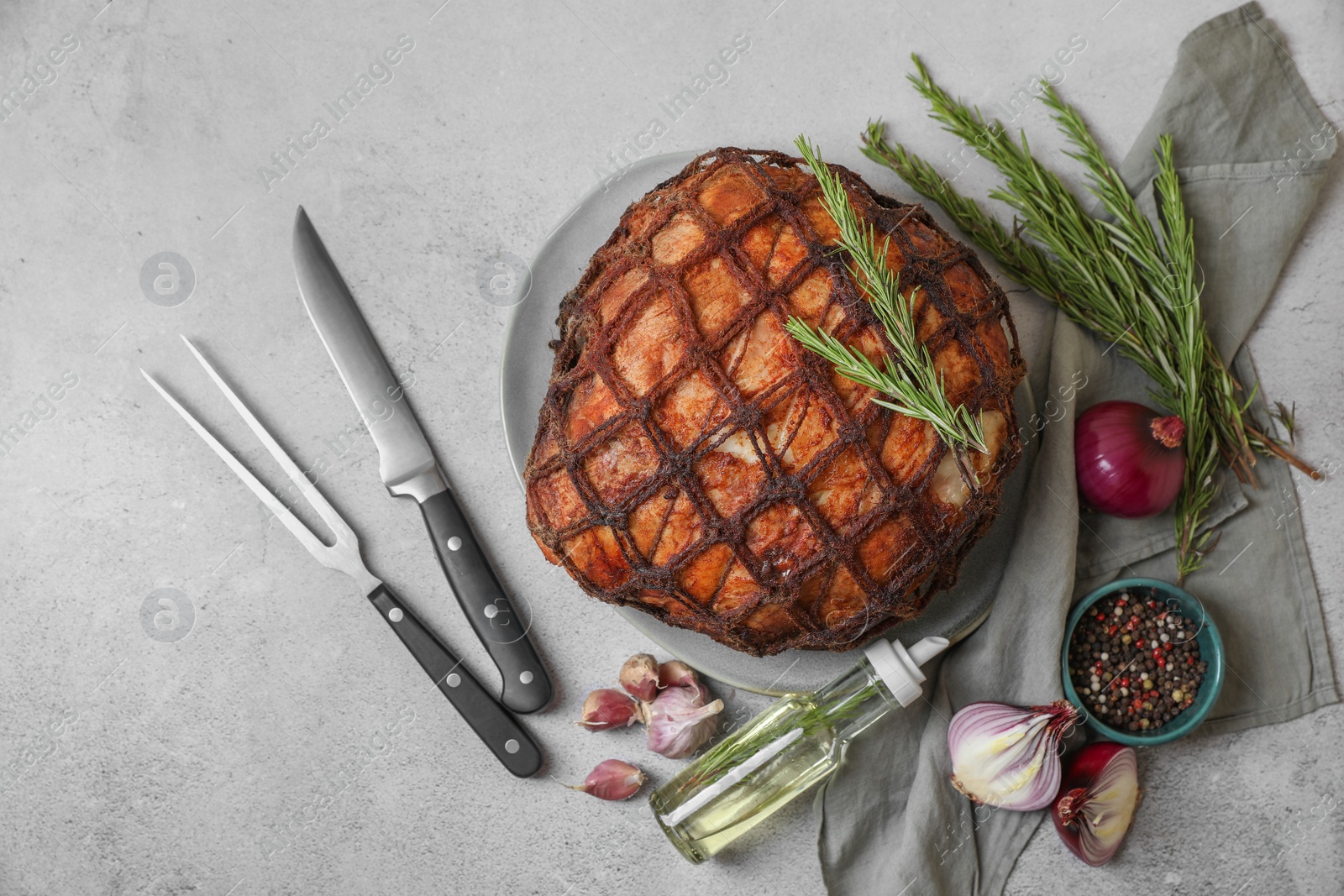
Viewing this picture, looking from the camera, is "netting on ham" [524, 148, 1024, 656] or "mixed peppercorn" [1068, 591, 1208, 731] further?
"mixed peppercorn" [1068, 591, 1208, 731]

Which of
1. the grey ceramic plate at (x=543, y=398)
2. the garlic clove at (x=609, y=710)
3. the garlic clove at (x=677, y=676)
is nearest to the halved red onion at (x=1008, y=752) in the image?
the grey ceramic plate at (x=543, y=398)

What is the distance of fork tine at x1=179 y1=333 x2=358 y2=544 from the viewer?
193 cm

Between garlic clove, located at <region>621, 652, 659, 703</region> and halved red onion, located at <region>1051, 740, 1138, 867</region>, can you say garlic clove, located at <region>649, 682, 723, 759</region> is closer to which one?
garlic clove, located at <region>621, 652, 659, 703</region>

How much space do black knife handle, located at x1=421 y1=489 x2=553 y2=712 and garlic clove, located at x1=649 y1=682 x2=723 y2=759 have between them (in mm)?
266

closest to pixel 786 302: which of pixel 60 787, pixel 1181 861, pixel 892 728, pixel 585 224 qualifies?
pixel 585 224

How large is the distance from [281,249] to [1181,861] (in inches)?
102

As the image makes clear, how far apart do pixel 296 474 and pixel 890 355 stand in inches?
54.6

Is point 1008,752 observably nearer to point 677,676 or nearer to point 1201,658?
point 1201,658

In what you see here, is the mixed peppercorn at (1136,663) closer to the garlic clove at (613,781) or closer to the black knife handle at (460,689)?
the garlic clove at (613,781)

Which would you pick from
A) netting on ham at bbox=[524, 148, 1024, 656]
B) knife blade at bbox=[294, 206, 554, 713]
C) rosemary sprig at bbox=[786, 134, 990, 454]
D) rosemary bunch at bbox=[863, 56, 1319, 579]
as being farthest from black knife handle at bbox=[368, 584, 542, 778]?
rosemary bunch at bbox=[863, 56, 1319, 579]

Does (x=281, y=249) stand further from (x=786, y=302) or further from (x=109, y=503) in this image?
(x=786, y=302)

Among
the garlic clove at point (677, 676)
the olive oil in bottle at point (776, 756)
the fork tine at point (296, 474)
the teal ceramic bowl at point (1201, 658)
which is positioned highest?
the fork tine at point (296, 474)

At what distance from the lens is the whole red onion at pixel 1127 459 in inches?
70.1

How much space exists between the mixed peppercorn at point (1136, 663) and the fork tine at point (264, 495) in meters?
1.73
